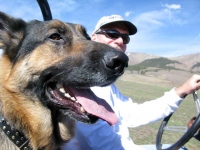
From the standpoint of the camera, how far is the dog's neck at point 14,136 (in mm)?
2438

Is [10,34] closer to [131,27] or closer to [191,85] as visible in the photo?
[131,27]

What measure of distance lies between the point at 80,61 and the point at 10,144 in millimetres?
1066

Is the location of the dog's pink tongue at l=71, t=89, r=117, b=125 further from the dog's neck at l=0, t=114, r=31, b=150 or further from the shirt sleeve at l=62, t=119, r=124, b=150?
the dog's neck at l=0, t=114, r=31, b=150

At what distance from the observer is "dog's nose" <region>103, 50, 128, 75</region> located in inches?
93.2

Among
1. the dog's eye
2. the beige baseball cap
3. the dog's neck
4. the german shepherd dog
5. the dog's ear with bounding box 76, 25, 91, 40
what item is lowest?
the dog's neck

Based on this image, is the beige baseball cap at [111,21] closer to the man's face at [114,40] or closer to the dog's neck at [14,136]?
the man's face at [114,40]

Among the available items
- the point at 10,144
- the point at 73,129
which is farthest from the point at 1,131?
the point at 73,129

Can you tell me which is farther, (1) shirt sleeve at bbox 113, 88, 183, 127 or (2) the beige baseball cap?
(2) the beige baseball cap

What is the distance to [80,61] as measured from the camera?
2627mm

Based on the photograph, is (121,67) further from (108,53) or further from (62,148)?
(62,148)

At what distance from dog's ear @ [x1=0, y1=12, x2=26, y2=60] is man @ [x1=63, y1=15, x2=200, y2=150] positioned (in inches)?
43.3

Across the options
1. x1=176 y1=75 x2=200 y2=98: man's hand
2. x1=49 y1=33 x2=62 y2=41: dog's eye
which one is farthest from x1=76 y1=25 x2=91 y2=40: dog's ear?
x1=176 y1=75 x2=200 y2=98: man's hand

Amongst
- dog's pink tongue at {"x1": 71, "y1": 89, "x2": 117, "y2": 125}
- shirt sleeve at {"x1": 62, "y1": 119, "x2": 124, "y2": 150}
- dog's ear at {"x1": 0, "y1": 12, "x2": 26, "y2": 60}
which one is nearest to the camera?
dog's pink tongue at {"x1": 71, "y1": 89, "x2": 117, "y2": 125}

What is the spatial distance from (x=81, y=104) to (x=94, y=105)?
13 centimetres
